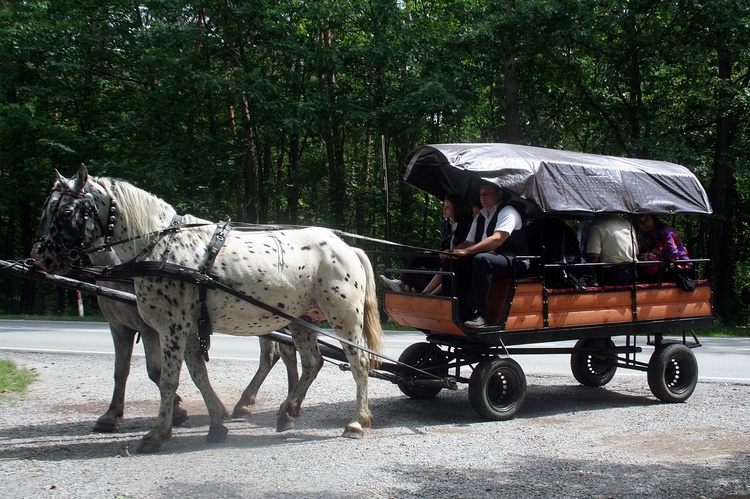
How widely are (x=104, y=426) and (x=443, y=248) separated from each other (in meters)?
4.07

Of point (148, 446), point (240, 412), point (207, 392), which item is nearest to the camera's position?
point (148, 446)

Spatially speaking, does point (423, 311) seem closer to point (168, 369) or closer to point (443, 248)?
point (443, 248)

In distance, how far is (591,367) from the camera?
871 cm

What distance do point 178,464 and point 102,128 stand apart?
55.1 ft

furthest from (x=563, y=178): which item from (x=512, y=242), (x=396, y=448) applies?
(x=396, y=448)

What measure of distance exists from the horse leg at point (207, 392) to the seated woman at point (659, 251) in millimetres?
4893

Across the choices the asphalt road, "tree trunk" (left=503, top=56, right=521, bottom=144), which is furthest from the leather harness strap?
"tree trunk" (left=503, top=56, right=521, bottom=144)

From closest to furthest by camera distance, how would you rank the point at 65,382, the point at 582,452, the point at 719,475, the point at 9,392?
the point at 719,475, the point at 582,452, the point at 9,392, the point at 65,382

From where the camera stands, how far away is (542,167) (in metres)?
6.95

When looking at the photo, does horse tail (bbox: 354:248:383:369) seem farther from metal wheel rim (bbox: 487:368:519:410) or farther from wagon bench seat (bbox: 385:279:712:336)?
metal wheel rim (bbox: 487:368:519:410)

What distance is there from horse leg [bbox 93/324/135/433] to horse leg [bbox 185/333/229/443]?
91 centimetres

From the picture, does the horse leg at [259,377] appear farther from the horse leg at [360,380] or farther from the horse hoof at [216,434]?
the horse leg at [360,380]

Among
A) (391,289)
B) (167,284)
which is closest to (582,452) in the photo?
(391,289)

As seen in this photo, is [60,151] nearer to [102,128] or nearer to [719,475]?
[102,128]
